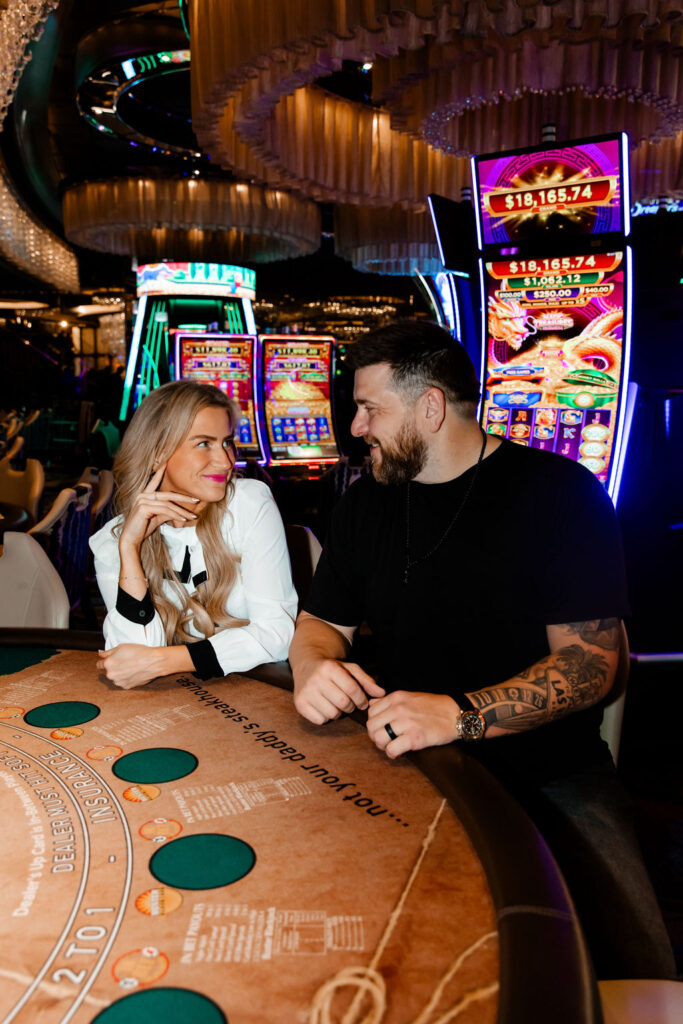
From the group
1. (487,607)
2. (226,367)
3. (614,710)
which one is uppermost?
(226,367)

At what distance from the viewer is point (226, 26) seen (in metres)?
3.23

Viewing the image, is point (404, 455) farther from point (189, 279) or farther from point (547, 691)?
point (189, 279)

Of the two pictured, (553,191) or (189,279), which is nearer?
(553,191)

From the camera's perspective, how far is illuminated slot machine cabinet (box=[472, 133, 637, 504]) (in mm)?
3299

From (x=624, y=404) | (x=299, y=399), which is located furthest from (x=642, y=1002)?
(x=299, y=399)

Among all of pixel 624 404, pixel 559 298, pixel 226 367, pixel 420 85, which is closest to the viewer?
pixel 624 404

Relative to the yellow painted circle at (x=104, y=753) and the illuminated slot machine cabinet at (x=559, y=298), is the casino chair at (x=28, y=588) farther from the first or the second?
the illuminated slot machine cabinet at (x=559, y=298)

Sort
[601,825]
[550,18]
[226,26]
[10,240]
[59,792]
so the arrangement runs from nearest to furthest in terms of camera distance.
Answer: [59,792]
[601,825]
[550,18]
[226,26]
[10,240]

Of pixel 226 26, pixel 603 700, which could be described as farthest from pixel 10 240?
pixel 603 700

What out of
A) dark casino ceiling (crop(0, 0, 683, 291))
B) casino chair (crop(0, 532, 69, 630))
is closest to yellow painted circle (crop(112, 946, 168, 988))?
casino chair (crop(0, 532, 69, 630))

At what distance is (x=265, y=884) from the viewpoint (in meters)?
0.84

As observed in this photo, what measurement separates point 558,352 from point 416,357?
2021mm

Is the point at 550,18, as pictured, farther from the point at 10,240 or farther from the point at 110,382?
the point at 110,382

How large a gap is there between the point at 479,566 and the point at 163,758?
730 mm
